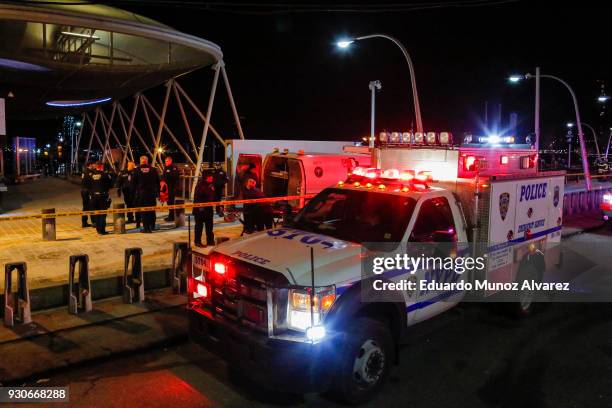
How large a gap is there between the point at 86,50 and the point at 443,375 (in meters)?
20.1

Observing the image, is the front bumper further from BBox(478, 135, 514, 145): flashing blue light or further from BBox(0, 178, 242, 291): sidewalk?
BBox(478, 135, 514, 145): flashing blue light

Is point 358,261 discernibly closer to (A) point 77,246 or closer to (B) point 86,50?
(A) point 77,246

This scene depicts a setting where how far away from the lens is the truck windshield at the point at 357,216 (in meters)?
5.25

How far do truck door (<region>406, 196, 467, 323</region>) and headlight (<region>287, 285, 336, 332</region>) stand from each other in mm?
1219

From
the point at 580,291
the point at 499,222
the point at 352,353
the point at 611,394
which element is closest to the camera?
A: the point at 352,353

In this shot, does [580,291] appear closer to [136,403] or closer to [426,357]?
[426,357]

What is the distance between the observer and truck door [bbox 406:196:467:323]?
5.25 metres

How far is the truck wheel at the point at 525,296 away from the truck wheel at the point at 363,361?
2.85m

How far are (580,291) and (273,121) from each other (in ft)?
166

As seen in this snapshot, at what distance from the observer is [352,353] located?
4434mm

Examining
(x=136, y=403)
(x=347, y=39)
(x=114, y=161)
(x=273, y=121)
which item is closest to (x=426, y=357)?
(x=136, y=403)

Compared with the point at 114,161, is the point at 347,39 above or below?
above

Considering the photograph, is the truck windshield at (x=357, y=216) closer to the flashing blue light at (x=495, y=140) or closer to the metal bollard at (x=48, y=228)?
the flashing blue light at (x=495, y=140)

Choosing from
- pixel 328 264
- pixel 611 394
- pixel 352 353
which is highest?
pixel 328 264
